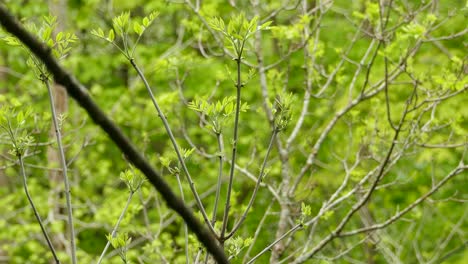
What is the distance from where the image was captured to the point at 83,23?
10836 mm

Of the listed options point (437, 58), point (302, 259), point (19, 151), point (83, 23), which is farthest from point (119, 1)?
point (19, 151)

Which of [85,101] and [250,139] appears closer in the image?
[85,101]

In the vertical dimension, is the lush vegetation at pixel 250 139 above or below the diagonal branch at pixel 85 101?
above

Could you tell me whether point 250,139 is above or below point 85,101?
above

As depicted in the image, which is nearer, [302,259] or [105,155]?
[302,259]

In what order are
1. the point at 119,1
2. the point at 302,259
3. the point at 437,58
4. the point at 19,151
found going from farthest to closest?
the point at 119,1 < the point at 437,58 < the point at 302,259 < the point at 19,151

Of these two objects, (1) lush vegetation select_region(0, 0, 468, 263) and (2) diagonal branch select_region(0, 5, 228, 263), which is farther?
(1) lush vegetation select_region(0, 0, 468, 263)

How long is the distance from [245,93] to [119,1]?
3.50 metres

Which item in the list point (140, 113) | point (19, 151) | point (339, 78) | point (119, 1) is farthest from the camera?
point (119, 1)

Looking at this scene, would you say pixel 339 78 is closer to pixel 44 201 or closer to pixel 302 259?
pixel 302 259

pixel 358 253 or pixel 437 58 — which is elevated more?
pixel 437 58

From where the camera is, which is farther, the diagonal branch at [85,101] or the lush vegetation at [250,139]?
the lush vegetation at [250,139]

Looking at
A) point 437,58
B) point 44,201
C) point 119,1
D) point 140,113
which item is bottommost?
point 437,58

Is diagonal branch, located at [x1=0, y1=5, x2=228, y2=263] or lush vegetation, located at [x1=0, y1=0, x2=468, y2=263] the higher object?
lush vegetation, located at [x1=0, y1=0, x2=468, y2=263]
